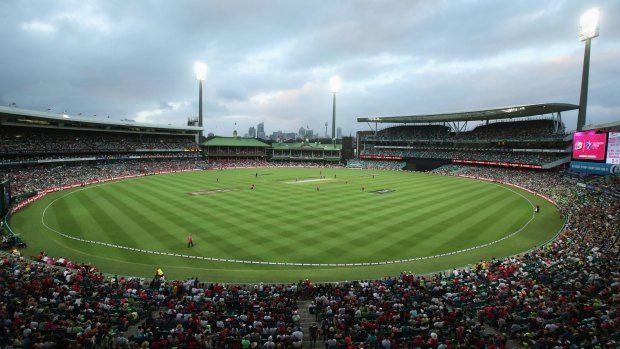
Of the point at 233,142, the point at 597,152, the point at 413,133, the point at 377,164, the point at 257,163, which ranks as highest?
the point at 413,133

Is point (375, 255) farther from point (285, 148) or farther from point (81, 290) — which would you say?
point (285, 148)

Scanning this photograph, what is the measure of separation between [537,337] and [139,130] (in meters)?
101

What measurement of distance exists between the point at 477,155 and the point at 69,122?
9991 centimetres

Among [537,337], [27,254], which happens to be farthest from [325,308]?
[27,254]

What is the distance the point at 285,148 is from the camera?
122 metres

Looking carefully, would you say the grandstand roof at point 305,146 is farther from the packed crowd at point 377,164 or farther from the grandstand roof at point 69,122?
the grandstand roof at point 69,122

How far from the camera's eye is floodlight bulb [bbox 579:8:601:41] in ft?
164

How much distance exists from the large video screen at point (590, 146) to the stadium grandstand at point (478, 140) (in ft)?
65.3

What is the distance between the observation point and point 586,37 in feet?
170

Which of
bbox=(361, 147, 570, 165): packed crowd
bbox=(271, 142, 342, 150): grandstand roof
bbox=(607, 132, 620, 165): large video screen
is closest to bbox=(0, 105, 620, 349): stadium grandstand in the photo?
bbox=(607, 132, 620, 165): large video screen

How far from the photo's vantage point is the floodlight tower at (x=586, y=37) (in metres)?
50.5

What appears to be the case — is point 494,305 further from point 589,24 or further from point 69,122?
point 69,122

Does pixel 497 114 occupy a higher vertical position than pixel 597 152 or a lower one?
higher

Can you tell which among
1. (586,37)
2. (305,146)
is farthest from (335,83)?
(586,37)
